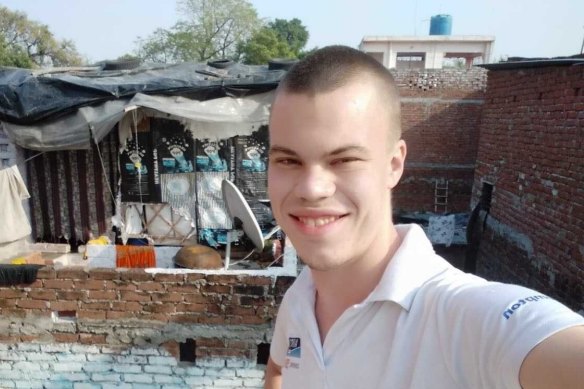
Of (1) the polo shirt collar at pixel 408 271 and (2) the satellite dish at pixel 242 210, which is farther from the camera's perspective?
(2) the satellite dish at pixel 242 210

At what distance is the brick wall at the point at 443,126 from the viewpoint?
41.5 feet

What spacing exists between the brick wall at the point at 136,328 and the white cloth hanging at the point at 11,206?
1.66 meters

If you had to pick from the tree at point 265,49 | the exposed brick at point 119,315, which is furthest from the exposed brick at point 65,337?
the tree at point 265,49

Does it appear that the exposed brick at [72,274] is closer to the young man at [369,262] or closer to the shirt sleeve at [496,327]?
the young man at [369,262]

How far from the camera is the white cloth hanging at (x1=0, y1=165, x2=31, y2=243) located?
4.59 metres

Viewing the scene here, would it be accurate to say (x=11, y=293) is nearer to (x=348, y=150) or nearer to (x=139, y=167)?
(x=139, y=167)

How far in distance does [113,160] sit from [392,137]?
198 inches

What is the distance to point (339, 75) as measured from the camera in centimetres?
101

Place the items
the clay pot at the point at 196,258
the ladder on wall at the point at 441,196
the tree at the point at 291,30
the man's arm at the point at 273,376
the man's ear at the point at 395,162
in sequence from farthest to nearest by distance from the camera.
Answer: the tree at the point at 291,30, the ladder on wall at the point at 441,196, the clay pot at the point at 196,258, the man's arm at the point at 273,376, the man's ear at the point at 395,162

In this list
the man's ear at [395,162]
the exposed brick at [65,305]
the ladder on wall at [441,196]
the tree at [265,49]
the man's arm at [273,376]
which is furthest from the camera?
the tree at [265,49]

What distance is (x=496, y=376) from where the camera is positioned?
804mm

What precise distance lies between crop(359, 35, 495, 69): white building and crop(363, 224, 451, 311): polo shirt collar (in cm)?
2148

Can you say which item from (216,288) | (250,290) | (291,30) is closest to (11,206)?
(216,288)

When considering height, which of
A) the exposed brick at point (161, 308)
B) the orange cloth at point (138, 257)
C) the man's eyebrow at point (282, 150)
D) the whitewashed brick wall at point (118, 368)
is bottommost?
the whitewashed brick wall at point (118, 368)
